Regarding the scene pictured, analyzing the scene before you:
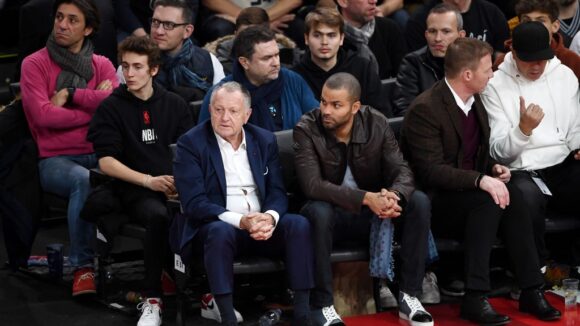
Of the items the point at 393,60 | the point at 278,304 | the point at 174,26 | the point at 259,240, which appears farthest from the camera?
the point at 393,60

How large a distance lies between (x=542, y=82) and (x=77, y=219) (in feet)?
9.02

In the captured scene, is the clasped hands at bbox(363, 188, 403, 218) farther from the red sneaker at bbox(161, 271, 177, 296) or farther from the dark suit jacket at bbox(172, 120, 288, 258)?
the red sneaker at bbox(161, 271, 177, 296)

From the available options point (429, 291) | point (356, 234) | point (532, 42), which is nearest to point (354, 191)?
point (356, 234)

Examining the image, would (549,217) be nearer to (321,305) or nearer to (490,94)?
(490,94)

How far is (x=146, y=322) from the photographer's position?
6383 millimetres

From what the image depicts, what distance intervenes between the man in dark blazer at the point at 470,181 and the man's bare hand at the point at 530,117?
0.21 m

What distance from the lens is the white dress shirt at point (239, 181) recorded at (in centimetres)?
630

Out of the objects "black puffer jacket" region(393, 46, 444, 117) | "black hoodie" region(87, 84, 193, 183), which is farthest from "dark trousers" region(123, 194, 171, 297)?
"black puffer jacket" region(393, 46, 444, 117)

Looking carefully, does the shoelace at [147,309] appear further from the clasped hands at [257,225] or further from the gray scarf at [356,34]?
the gray scarf at [356,34]

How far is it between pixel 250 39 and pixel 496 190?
1676 mm

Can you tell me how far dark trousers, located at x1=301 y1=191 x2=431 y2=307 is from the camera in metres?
6.22

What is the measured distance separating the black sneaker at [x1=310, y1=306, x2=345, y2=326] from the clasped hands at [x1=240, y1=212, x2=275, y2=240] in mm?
483

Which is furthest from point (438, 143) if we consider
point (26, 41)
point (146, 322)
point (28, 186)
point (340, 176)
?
point (26, 41)

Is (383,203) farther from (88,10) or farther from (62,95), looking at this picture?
(88,10)
